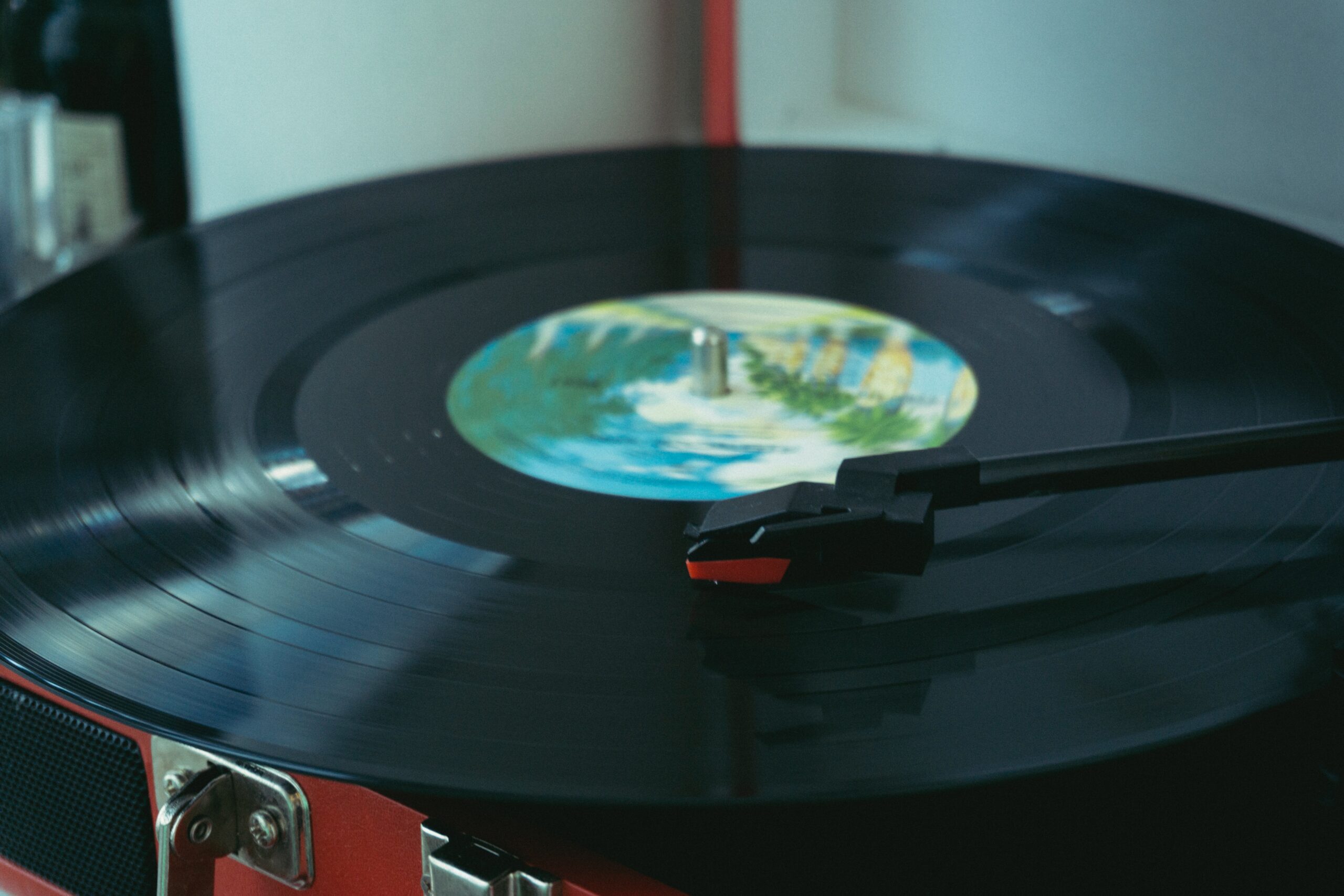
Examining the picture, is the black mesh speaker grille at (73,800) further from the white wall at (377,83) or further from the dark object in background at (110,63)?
the dark object in background at (110,63)

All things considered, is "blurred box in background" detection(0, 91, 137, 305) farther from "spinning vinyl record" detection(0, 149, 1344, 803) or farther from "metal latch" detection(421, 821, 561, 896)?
"metal latch" detection(421, 821, 561, 896)

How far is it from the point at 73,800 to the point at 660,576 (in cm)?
28

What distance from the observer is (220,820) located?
21.4 inches

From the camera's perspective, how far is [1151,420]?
2.42ft

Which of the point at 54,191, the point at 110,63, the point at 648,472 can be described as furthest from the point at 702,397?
the point at 110,63

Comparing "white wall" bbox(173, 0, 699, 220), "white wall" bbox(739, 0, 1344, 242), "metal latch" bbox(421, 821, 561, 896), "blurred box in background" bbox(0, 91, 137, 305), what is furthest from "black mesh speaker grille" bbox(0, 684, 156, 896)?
"white wall" bbox(739, 0, 1344, 242)

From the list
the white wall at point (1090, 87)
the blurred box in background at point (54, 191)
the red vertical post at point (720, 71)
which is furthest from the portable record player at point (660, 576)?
the red vertical post at point (720, 71)

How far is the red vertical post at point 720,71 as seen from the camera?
1374 mm

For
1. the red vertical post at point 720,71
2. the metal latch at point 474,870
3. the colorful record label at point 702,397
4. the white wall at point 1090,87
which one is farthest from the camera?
the red vertical post at point 720,71

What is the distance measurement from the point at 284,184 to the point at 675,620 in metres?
0.90

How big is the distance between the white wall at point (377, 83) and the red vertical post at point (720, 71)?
0.07 m

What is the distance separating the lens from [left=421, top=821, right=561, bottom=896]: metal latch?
1.57ft

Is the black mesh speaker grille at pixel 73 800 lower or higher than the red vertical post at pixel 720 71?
lower

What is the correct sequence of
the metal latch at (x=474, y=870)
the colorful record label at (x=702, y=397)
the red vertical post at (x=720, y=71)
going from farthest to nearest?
the red vertical post at (x=720, y=71) < the colorful record label at (x=702, y=397) < the metal latch at (x=474, y=870)
